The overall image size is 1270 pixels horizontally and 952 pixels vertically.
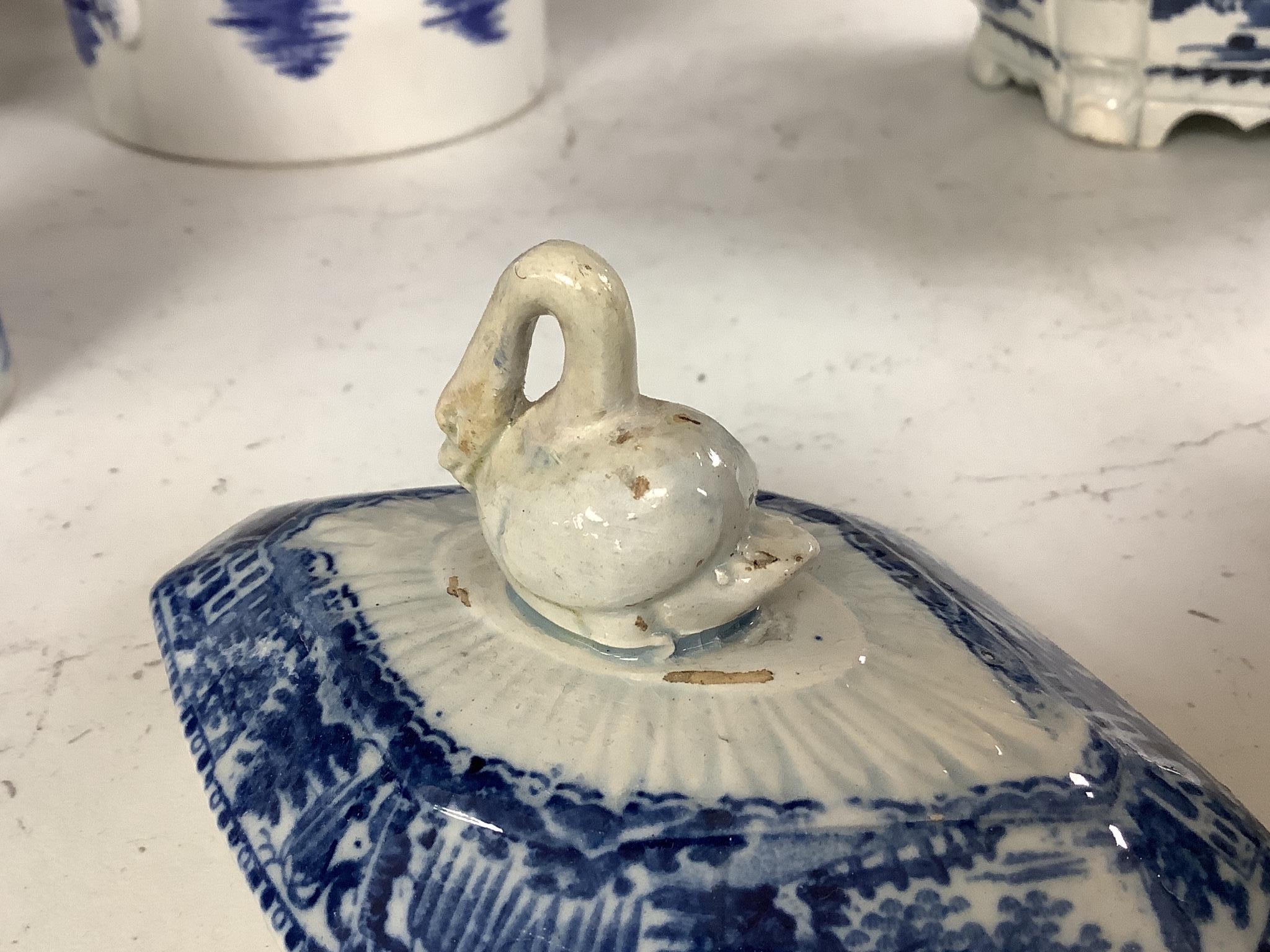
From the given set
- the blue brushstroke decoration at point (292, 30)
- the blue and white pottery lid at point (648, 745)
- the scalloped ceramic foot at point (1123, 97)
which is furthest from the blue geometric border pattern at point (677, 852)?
the scalloped ceramic foot at point (1123, 97)

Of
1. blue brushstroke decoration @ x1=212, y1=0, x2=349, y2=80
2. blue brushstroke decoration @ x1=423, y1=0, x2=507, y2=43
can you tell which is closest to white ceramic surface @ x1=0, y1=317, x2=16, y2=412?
blue brushstroke decoration @ x1=212, y1=0, x2=349, y2=80

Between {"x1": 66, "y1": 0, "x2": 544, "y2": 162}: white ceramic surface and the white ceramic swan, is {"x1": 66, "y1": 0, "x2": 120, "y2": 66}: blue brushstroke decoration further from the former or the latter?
the white ceramic swan

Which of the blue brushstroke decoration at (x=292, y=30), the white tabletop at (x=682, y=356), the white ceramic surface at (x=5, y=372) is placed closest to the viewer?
the white tabletop at (x=682, y=356)

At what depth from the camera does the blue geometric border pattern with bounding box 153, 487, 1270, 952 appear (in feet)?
1.38

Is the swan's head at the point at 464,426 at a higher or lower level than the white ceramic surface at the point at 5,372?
higher

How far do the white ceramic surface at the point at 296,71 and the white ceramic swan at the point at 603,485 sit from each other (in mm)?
775

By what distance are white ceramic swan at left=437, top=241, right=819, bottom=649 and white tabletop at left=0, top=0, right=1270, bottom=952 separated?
0.19 meters

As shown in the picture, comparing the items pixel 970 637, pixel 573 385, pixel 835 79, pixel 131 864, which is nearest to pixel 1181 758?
pixel 970 637

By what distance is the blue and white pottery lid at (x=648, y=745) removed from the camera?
426 millimetres

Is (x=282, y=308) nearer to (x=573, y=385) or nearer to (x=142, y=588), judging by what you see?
(x=142, y=588)

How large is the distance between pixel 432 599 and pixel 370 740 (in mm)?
65

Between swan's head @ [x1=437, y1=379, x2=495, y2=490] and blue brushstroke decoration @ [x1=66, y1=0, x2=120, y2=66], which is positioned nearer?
swan's head @ [x1=437, y1=379, x2=495, y2=490]

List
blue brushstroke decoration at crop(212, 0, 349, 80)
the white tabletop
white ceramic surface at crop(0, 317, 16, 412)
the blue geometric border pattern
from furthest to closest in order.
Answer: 1. blue brushstroke decoration at crop(212, 0, 349, 80)
2. white ceramic surface at crop(0, 317, 16, 412)
3. the white tabletop
4. the blue geometric border pattern

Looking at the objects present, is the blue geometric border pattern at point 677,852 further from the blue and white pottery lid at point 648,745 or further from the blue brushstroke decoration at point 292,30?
the blue brushstroke decoration at point 292,30
